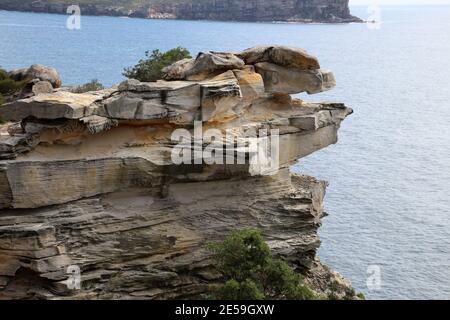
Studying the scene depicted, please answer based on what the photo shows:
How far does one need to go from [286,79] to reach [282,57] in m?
1.17

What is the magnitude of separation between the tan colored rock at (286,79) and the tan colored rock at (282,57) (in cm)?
26

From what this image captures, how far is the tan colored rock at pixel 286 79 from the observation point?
35469mm

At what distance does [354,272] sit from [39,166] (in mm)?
29923

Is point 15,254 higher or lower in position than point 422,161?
higher

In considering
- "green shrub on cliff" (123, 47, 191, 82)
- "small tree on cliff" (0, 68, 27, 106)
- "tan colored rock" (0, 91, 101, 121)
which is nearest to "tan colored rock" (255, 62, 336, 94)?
"tan colored rock" (0, 91, 101, 121)

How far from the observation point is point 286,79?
35625 millimetres

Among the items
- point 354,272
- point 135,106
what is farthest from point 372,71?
point 135,106

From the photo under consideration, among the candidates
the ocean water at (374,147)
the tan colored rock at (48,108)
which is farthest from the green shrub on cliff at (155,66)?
the tan colored rock at (48,108)

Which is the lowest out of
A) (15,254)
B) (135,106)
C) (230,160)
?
(15,254)

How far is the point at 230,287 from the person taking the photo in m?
28.9

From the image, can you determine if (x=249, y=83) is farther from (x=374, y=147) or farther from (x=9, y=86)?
(x=374, y=147)

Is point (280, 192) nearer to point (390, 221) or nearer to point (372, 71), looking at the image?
point (390, 221)

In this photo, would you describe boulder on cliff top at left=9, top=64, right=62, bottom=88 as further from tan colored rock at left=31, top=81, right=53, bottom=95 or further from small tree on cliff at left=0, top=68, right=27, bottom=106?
tan colored rock at left=31, top=81, right=53, bottom=95

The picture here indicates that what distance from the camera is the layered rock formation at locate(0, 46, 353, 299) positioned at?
2973cm
